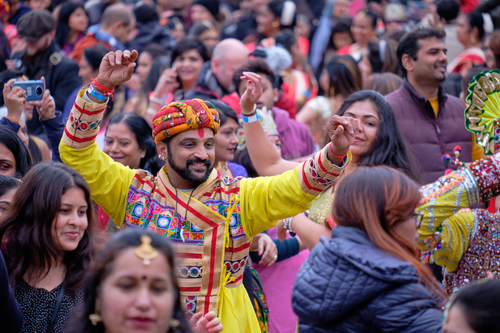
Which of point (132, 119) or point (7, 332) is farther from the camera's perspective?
point (132, 119)

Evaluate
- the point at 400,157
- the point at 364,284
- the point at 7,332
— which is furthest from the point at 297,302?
the point at 400,157

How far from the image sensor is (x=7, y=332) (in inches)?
96.7

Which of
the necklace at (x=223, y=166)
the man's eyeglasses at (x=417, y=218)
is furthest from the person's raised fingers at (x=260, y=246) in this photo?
the man's eyeglasses at (x=417, y=218)

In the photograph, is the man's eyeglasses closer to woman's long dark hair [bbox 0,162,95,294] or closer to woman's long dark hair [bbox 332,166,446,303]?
woman's long dark hair [bbox 332,166,446,303]

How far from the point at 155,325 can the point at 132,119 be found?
8.96 feet

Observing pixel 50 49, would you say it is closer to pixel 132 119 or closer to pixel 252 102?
pixel 132 119

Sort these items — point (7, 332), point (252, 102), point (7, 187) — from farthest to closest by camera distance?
point (252, 102) < point (7, 187) < point (7, 332)

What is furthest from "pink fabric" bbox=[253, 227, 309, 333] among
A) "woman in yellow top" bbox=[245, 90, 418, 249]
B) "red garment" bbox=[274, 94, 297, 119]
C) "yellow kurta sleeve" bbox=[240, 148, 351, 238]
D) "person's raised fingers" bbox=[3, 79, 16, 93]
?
"red garment" bbox=[274, 94, 297, 119]

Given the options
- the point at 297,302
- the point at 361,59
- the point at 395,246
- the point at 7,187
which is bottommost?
the point at 297,302

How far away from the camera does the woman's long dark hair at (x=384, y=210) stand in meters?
2.10

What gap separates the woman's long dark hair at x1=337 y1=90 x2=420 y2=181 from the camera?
337 cm

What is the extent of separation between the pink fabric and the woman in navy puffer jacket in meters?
2.05

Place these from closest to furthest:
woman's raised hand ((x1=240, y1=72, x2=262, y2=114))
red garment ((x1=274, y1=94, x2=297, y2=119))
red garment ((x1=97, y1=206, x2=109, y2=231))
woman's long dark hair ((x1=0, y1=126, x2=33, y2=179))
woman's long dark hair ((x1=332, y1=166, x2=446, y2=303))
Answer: woman's long dark hair ((x1=332, y1=166, x2=446, y2=303))
woman's raised hand ((x1=240, y1=72, x2=262, y2=114))
woman's long dark hair ((x1=0, y1=126, x2=33, y2=179))
red garment ((x1=97, y1=206, x2=109, y2=231))
red garment ((x1=274, y1=94, x2=297, y2=119))

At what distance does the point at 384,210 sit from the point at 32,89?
3.24 metres
